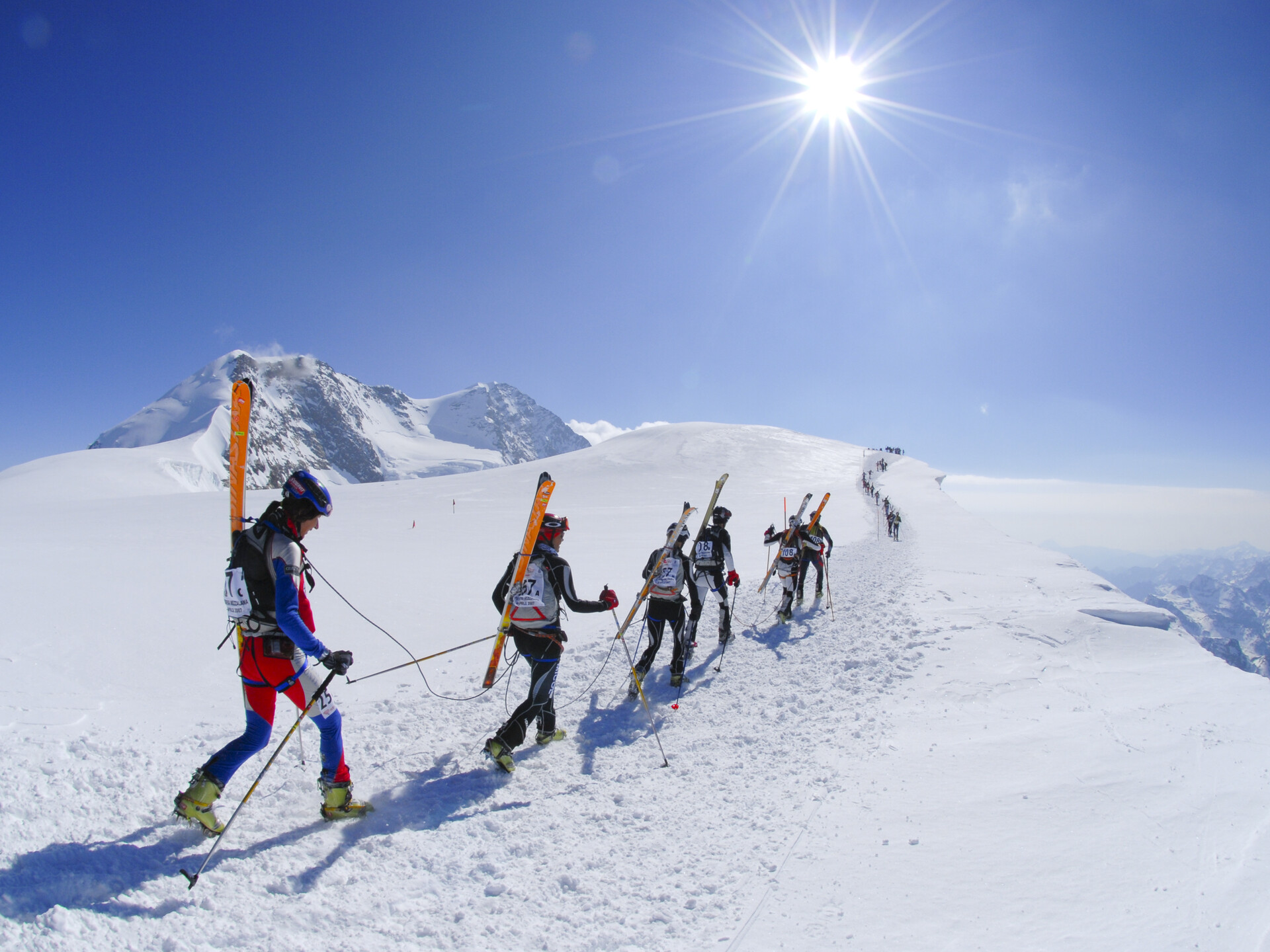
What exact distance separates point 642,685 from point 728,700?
3.92 ft

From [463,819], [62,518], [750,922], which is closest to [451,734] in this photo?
[463,819]

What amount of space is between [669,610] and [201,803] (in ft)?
16.6

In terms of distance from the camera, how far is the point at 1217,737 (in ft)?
16.1

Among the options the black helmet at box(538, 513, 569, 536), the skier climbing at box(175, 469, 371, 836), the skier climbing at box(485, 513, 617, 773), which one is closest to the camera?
the skier climbing at box(175, 469, 371, 836)

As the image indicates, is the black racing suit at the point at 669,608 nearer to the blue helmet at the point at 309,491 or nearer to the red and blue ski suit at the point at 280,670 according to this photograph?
the red and blue ski suit at the point at 280,670

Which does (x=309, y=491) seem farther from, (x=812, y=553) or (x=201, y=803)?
(x=812, y=553)

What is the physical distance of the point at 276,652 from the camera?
4199 millimetres

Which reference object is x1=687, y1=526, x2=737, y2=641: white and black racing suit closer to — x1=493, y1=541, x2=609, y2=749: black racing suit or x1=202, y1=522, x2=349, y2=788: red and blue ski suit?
x1=493, y1=541, x2=609, y2=749: black racing suit

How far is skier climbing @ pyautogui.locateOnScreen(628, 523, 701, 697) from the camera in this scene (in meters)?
7.39

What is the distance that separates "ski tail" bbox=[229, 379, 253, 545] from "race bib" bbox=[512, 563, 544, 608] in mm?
2419

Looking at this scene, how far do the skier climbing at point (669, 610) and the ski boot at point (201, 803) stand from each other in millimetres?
4472

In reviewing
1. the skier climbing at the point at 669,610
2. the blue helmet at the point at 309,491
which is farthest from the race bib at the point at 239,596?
the skier climbing at the point at 669,610

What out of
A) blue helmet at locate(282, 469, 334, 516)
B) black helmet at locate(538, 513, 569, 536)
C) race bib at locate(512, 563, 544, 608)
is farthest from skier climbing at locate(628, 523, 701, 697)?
blue helmet at locate(282, 469, 334, 516)

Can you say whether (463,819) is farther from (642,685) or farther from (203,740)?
(642,685)
